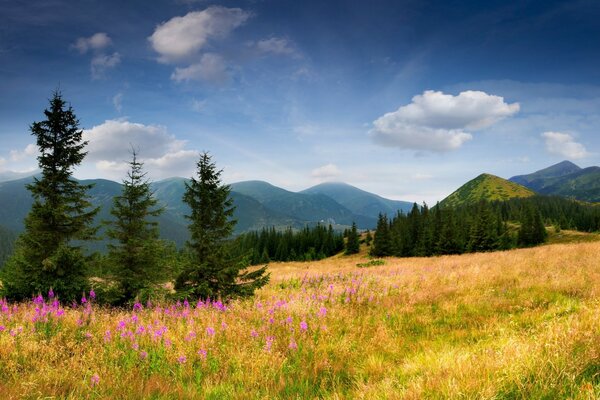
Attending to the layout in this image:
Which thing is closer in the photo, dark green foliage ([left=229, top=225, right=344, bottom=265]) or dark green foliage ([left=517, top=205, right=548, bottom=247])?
dark green foliage ([left=517, top=205, right=548, bottom=247])

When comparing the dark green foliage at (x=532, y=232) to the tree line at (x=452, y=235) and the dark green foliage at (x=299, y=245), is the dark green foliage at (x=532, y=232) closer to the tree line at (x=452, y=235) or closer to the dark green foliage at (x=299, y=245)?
the tree line at (x=452, y=235)

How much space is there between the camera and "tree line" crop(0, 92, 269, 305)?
31.7 feet

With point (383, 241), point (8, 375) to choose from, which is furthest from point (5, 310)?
point (383, 241)

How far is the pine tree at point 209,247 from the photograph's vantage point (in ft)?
31.1

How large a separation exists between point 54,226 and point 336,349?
12010mm

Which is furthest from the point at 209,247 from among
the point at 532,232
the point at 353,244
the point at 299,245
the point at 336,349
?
the point at 299,245

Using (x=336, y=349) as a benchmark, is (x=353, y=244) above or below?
below

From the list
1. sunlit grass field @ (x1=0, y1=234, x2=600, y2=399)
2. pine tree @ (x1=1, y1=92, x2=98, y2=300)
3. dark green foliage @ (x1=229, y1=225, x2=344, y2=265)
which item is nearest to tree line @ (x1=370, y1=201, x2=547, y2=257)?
dark green foliage @ (x1=229, y1=225, x2=344, y2=265)

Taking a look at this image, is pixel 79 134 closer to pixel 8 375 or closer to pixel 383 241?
pixel 8 375

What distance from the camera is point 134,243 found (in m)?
11.9

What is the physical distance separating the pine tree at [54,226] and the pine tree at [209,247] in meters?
4.69

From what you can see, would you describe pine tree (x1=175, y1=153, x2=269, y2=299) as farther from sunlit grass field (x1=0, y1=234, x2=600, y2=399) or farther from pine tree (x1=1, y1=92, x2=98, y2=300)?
pine tree (x1=1, y1=92, x2=98, y2=300)

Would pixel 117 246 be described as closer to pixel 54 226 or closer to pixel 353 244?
pixel 54 226

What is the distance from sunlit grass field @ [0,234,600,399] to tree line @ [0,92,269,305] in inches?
78.8
